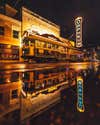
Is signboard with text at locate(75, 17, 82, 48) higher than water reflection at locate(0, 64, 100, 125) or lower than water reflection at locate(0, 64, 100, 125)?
higher

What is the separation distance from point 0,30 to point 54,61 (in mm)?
11237

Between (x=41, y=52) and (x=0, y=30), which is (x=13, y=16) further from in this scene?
(x=41, y=52)

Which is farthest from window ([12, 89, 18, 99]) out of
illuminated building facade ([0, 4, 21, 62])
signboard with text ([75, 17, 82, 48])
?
signboard with text ([75, 17, 82, 48])

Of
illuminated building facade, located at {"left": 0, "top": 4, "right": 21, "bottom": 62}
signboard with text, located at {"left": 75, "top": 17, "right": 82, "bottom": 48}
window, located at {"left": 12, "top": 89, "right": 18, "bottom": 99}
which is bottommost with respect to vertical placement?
window, located at {"left": 12, "top": 89, "right": 18, "bottom": 99}

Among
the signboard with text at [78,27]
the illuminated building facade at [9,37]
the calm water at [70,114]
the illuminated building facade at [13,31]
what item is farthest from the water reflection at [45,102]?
the signboard with text at [78,27]

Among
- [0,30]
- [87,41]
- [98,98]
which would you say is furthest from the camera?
[87,41]

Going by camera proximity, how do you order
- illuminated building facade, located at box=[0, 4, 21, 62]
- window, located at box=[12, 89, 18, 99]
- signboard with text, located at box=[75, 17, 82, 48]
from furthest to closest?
signboard with text, located at box=[75, 17, 82, 48]
illuminated building facade, located at box=[0, 4, 21, 62]
window, located at box=[12, 89, 18, 99]

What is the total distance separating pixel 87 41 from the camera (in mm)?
47406

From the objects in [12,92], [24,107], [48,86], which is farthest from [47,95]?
[24,107]

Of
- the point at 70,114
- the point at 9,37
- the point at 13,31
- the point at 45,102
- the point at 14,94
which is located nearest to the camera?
the point at 70,114

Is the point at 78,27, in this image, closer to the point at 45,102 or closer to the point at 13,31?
the point at 13,31

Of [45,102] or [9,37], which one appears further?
[9,37]

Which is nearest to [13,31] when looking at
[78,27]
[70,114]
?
[78,27]

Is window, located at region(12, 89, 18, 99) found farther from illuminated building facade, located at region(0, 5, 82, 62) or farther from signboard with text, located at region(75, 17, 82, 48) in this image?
signboard with text, located at region(75, 17, 82, 48)
